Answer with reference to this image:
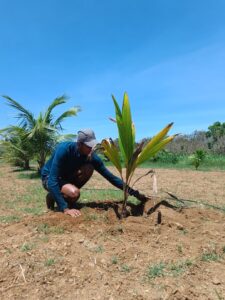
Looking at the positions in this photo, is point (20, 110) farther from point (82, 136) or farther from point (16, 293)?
point (16, 293)

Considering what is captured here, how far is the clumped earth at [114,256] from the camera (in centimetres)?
250

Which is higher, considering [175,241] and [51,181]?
[51,181]

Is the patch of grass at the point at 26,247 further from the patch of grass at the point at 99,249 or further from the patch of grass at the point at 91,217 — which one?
the patch of grass at the point at 91,217

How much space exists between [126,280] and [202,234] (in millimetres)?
1197

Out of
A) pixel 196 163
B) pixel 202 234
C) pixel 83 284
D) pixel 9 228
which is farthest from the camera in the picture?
pixel 196 163

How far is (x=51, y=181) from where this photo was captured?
396cm

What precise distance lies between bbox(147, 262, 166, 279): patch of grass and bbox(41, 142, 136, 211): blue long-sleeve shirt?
1419mm

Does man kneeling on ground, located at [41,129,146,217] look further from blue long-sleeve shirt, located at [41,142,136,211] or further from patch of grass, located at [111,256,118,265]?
patch of grass, located at [111,256,118,265]

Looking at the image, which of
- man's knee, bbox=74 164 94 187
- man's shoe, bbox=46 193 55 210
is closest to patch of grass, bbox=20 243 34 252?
man's knee, bbox=74 164 94 187

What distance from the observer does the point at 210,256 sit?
9.84 ft

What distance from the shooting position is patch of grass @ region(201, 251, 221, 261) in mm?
2947

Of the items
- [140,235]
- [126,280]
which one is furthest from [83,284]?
[140,235]

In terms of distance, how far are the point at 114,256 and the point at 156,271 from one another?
429 mm

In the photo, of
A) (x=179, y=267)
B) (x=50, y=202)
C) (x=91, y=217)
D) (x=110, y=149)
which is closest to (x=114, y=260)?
(x=179, y=267)
